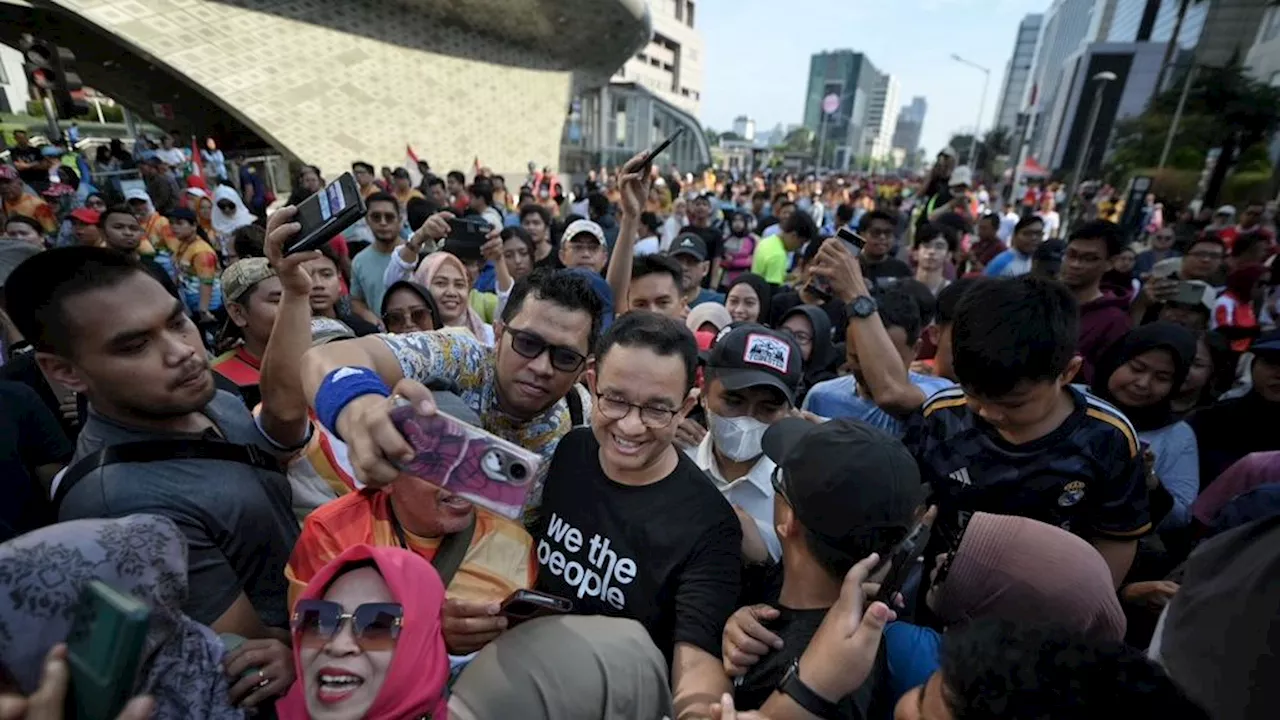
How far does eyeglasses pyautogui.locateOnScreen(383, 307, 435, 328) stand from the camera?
3.69 metres

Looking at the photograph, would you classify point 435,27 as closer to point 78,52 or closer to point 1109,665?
point 78,52

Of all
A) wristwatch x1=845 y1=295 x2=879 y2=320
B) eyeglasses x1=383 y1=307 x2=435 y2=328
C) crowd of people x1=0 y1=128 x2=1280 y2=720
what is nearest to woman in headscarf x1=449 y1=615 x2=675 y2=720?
crowd of people x1=0 y1=128 x2=1280 y2=720

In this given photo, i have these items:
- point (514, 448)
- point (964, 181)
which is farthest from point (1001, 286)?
point (964, 181)

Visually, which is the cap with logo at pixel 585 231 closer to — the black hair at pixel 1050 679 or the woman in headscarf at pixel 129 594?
the woman in headscarf at pixel 129 594

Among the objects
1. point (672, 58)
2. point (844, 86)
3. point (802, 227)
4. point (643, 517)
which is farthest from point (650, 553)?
point (844, 86)

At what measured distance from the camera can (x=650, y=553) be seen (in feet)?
5.82

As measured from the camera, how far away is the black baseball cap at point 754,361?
2434 mm

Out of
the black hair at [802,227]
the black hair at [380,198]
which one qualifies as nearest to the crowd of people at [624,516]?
the black hair at [380,198]

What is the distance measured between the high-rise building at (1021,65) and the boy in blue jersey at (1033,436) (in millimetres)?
157189

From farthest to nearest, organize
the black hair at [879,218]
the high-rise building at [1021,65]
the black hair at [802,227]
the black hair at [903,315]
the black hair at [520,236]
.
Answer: the high-rise building at [1021,65]
the black hair at [802,227]
the black hair at [879,218]
the black hair at [520,236]
the black hair at [903,315]

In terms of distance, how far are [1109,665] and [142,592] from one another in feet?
5.61

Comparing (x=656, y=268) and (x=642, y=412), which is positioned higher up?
(x=656, y=268)

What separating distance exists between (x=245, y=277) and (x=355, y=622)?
245 centimetres

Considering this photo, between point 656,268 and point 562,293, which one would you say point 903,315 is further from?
point 562,293
